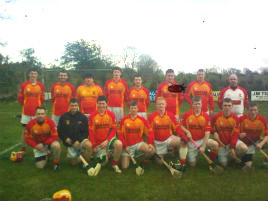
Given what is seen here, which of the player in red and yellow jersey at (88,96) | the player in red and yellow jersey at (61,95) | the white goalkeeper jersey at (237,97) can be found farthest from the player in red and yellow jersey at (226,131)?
the player in red and yellow jersey at (61,95)

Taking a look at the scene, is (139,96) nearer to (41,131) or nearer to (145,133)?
(145,133)

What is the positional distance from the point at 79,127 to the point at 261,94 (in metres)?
7.85

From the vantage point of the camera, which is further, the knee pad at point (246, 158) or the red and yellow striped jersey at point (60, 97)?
the red and yellow striped jersey at point (60, 97)

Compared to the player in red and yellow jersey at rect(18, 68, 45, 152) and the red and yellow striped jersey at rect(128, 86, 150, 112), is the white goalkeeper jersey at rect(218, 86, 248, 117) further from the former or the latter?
the player in red and yellow jersey at rect(18, 68, 45, 152)

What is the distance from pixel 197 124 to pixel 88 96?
6.83 ft

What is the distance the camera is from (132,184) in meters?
2.83

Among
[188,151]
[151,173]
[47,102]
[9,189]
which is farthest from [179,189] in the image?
[47,102]

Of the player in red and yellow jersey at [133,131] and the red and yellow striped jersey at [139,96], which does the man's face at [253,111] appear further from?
the red and yellow striped jersey at [139,96]

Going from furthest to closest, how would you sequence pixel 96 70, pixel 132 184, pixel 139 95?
pixel 96 70
pixel 139 95
pixel 132 184

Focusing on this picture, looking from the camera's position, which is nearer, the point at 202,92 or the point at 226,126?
the point at 226,126

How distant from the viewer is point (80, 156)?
11.2ft

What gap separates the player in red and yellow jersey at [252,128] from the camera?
3.49m

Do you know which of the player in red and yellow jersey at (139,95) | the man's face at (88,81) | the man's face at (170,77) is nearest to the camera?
the man's face at (170,77)

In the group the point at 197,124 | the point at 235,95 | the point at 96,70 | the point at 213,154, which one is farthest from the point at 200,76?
the point at 96,70
